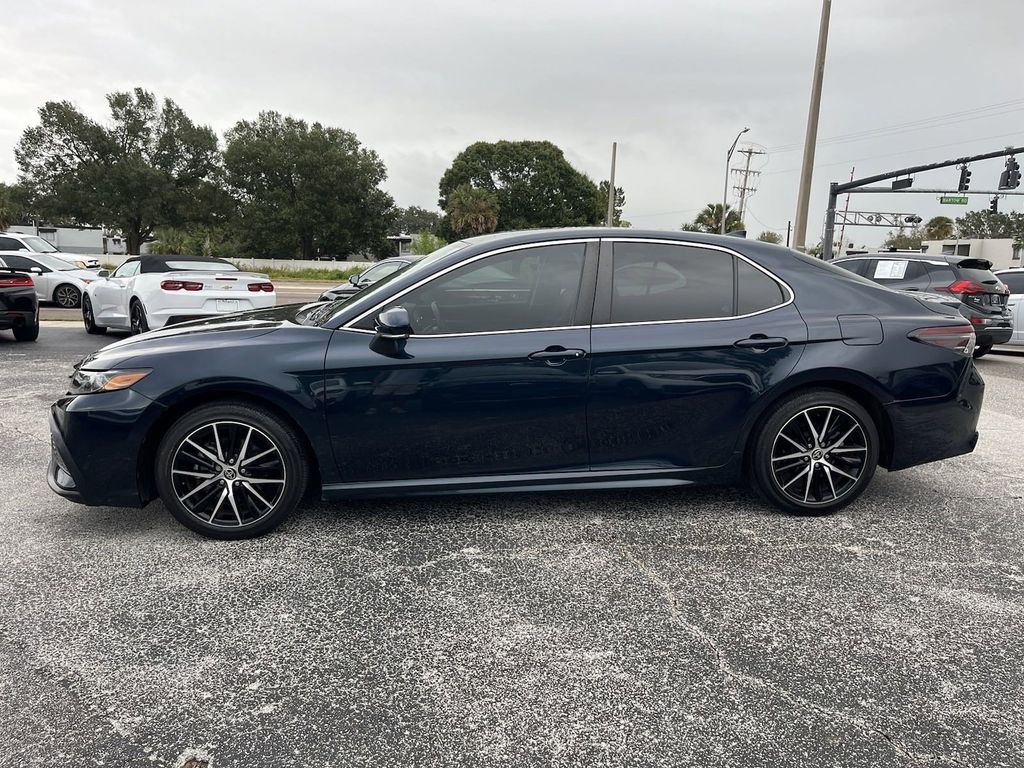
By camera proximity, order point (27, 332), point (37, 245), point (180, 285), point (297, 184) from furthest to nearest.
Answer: point (297, 184), point (37, 245), point (27, 332), point (180, 285)

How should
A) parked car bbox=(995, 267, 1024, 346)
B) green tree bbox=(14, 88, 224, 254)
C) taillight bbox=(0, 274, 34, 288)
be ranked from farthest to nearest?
green tree bbox=(14, 88, 224, 254) → parked car bbox=(995, 267, 1024, 346) → taillight bbox=(0, 274, 34, 288)

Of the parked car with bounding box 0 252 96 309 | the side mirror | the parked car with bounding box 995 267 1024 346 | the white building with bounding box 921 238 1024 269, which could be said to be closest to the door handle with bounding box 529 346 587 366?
the side mirror

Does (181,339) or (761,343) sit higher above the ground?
(761,343)

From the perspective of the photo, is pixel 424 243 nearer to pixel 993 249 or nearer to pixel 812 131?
pixel 812 131

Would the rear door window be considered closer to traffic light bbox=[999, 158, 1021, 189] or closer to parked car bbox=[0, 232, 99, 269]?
parked car bbox=[0, 232, 99, 269]

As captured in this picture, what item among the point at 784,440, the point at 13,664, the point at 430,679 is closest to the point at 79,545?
the point at 13,664

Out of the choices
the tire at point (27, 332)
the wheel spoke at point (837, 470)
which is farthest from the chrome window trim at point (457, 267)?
the tire at point (27, 332)

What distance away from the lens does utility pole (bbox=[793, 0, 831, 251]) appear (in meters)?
18.7

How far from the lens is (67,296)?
16.0 metres

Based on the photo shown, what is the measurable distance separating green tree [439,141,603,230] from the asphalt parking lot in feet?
214

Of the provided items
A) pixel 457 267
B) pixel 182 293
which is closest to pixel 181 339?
pixel 457 267

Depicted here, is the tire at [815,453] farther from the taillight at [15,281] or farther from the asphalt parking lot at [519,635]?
the taillight at [15,281]

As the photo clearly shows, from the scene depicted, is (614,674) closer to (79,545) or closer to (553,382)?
(553,382)

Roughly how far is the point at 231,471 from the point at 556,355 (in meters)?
1.73
